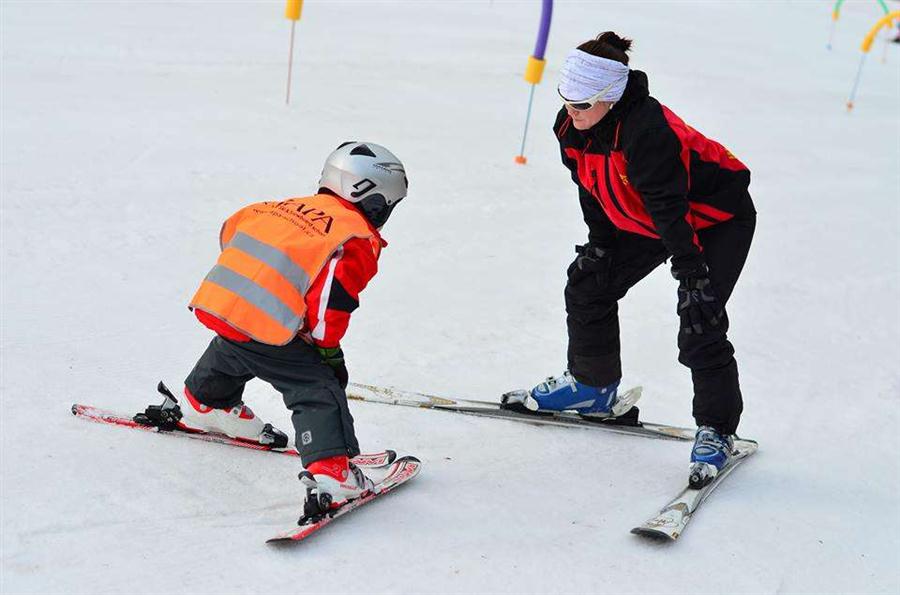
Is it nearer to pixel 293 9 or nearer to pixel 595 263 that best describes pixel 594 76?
pixel 595 263

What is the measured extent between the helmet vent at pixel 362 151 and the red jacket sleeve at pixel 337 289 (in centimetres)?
29

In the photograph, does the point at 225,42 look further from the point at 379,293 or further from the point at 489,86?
the point at 379,293

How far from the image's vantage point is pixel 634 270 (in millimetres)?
3715

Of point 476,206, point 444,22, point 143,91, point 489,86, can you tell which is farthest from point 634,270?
point 444,22

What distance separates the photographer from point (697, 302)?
3320 millimetres

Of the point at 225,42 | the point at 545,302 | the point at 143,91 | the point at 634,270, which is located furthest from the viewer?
the point at 225,42

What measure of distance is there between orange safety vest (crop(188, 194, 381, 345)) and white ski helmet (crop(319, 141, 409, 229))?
95 mm

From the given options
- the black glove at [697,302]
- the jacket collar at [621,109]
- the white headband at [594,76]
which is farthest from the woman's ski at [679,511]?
the white headband at [594,76]

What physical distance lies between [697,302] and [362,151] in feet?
3.90

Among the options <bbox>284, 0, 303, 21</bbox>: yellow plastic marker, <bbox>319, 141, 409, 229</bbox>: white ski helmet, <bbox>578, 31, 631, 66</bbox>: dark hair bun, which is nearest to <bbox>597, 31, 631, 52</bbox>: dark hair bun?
<bbox>578, 31, 631, 66</bbox>: dark hair bun

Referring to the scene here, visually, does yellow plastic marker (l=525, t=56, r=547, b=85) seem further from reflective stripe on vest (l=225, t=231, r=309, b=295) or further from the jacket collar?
reflective stripe on vest (l=225, t=231, r=309, b=295)

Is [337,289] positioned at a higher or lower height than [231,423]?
higher

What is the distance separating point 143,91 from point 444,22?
4.97m

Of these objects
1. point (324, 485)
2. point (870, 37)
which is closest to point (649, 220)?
point (324, 485)
